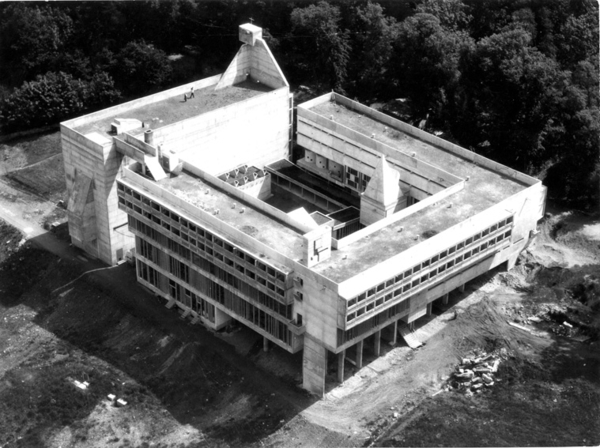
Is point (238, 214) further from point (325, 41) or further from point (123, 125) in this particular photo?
point (325, 41)

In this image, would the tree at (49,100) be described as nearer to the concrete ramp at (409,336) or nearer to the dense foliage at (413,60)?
the dense foliage at (413,60)

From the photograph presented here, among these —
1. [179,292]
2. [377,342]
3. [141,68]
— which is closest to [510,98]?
[377,342]

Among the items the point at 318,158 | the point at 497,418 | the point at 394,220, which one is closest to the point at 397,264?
the point at 394,220

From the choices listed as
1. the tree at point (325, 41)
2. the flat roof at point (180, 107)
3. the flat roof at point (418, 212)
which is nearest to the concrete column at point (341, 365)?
the flat roof at point (418, 212)

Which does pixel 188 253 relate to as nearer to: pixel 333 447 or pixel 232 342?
pixel 232 342

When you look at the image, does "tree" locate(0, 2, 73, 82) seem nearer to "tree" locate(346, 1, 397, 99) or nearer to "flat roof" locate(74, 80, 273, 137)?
"flat roof" locate(74, 80, 273, 137)
